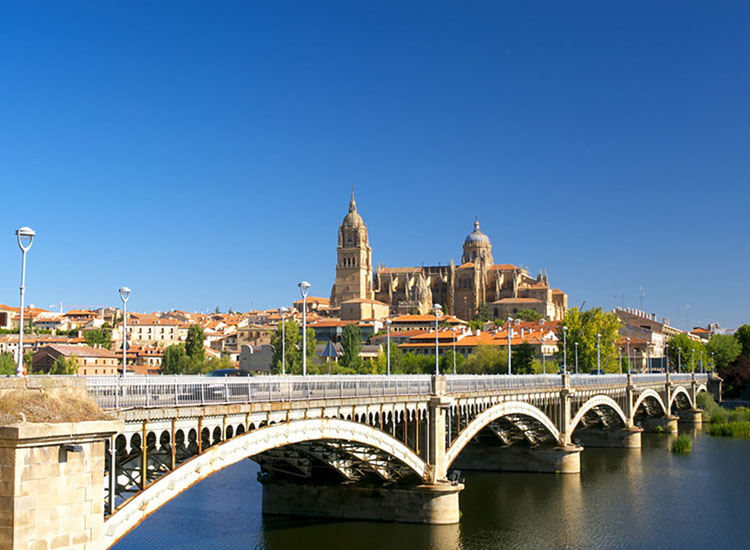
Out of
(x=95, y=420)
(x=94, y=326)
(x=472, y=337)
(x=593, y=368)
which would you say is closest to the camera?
(x=95, y=420)

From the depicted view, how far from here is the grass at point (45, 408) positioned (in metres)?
11.3

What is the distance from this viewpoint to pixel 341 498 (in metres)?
29.2

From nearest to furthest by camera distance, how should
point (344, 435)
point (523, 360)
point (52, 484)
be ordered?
point (52, 484) < point (344, 435) < point (523, 360)

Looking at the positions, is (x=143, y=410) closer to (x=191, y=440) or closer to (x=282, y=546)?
(x=191, y=440)

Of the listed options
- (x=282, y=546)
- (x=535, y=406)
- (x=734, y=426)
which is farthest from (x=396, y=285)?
(x=282, y=546)

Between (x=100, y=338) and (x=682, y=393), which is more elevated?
(x=100, y=338)

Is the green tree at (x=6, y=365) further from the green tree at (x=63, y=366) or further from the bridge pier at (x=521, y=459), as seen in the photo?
the bridge pier at (x=521, y=459)

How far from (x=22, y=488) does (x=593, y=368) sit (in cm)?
7057

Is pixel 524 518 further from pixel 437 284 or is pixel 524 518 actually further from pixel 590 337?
pixel 437 284

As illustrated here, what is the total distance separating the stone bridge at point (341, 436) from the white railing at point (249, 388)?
0.10ft

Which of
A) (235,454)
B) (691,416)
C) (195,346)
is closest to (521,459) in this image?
(235,454)

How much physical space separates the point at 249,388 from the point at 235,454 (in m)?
1.90

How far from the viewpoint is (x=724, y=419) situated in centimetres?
6781

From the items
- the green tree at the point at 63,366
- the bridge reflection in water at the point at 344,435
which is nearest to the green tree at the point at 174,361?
the green tree at the point at 63,366
